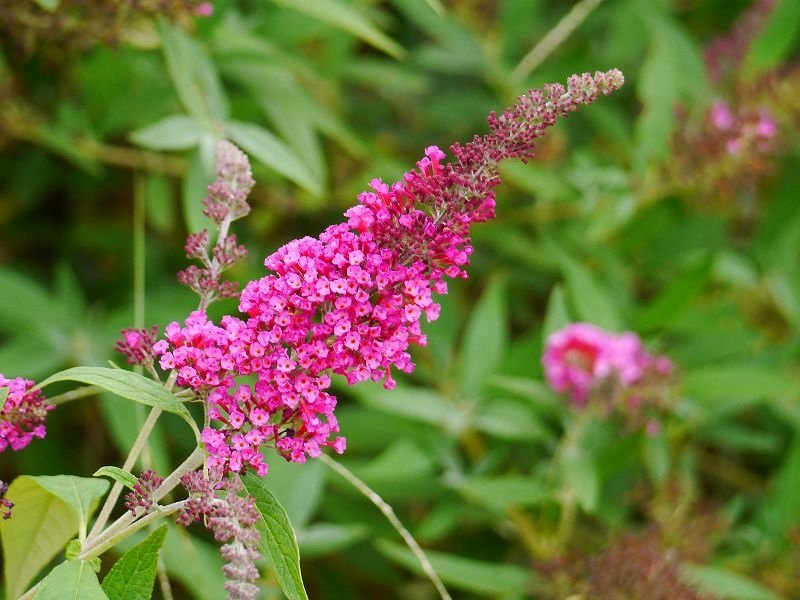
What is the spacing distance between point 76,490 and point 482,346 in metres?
1.17

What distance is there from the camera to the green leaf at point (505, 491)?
1.73 meters

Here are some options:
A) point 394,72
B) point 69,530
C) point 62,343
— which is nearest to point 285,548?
point 69,530

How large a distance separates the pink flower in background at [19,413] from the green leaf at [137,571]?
0.42ft

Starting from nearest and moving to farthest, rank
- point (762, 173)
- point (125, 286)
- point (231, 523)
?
point (231, 523), point (762, 173), point (125, 286)

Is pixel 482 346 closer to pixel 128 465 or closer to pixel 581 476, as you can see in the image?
pixel 581 476

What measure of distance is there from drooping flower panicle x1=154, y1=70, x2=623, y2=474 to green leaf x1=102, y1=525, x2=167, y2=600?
10cm

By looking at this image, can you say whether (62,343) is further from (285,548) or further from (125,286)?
(285,548)

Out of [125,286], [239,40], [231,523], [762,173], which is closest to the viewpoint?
[231,523]

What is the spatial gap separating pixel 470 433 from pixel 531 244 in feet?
1.59

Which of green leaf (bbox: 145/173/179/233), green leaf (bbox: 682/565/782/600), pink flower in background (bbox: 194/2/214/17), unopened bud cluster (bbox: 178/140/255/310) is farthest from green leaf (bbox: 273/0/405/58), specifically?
green leaf (bbox: 682/565/782/600)

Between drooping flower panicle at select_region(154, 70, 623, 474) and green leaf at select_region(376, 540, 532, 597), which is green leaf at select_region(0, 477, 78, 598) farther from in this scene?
green leaf at select_region(376, 540, 532, 597)

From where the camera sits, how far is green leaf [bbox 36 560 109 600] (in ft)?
2.66

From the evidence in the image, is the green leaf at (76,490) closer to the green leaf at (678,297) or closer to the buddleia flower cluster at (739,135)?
the green leaf at (678,297)

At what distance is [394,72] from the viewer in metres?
2.40
